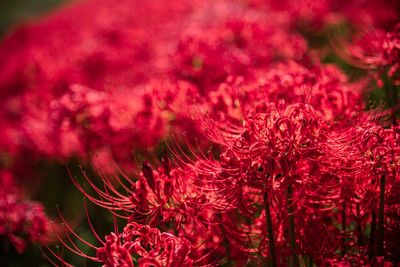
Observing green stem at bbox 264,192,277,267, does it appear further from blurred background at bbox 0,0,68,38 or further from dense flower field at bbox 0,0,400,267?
blurred background at bbox 0,0,68,38

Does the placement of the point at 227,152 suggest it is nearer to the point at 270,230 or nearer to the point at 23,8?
the point at 270,230

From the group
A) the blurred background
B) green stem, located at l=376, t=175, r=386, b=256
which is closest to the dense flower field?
green stem, located at l=376, t=175, r=386, b=256

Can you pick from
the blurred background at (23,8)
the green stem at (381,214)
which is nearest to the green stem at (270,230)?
the green stem at (381,214)

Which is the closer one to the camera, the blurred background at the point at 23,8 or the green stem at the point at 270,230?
the green stem at the point at 270,230

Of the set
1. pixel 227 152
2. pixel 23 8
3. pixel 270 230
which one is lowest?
pixel 270 230

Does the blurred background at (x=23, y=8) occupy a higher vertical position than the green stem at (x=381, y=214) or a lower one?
higher

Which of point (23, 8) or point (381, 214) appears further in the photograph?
point (23, 8)

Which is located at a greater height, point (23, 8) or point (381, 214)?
point (23, 8)

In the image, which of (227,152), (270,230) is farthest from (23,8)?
(270,230)

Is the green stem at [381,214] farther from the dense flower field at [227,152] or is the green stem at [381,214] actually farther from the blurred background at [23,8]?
the blurred background at [23,8]
